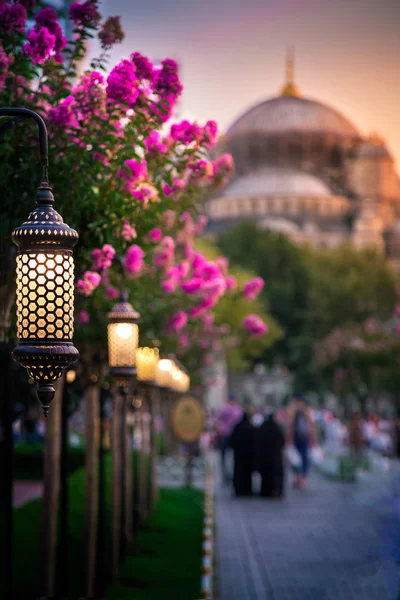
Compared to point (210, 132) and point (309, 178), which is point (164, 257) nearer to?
point (210, 132)

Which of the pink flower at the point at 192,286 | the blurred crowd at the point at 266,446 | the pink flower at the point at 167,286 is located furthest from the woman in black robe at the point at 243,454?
the pink flower at the point at 192,286

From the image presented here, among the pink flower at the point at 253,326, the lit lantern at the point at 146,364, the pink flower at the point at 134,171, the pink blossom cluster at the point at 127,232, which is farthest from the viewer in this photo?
the pink flower at the point at 253,326

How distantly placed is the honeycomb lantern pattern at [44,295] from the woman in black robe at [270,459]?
825 inches

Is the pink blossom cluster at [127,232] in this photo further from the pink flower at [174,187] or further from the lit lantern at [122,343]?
the lit lantern at [122,343]

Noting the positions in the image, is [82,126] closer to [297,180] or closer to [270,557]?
[270,557]

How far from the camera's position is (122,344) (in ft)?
38.4

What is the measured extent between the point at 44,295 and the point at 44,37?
8.25 ft

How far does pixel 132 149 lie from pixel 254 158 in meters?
165

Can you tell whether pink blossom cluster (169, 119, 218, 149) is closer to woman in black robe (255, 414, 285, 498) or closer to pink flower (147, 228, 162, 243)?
pink flower (147, 228, 162, 243)

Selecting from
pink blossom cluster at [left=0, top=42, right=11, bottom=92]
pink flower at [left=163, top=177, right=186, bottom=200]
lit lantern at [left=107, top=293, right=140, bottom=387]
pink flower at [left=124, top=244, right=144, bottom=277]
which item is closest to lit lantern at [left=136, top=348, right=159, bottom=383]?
pink flower at [left=124, top=244, right=144, bottom=277]

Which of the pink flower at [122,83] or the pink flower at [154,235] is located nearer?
the pink flower at [122,83]

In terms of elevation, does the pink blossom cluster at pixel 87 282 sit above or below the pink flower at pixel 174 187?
below

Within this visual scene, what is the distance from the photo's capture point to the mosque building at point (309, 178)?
516 ft

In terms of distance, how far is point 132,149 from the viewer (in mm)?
9500
